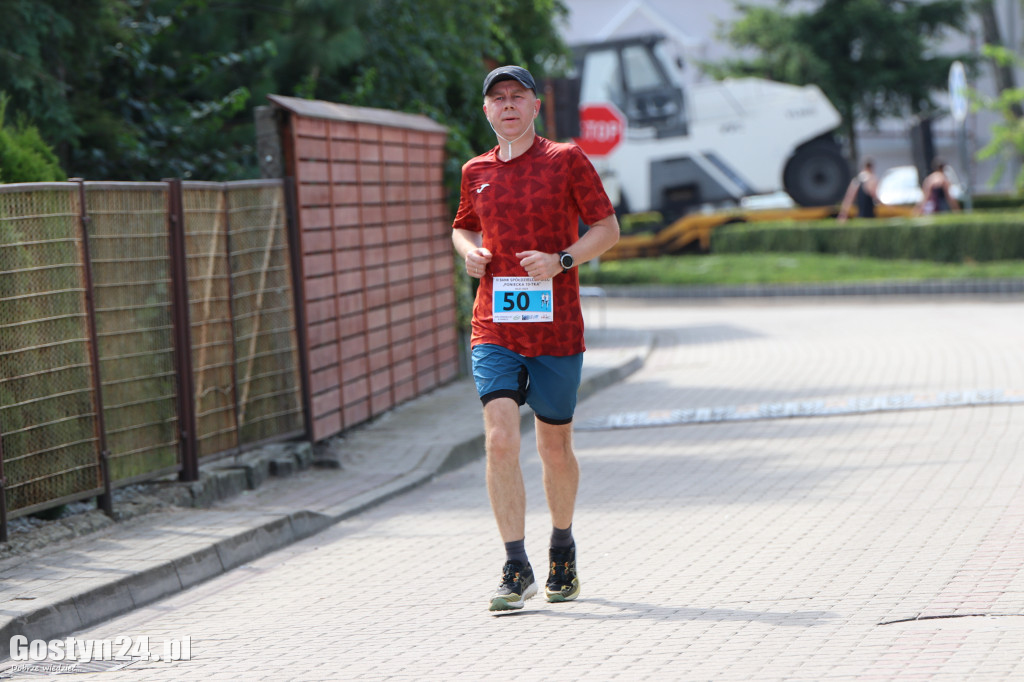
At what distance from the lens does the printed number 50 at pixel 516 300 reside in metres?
5.39

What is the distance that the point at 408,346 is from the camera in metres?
11.3

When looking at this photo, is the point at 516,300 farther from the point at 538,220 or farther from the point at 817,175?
the point at 817,175

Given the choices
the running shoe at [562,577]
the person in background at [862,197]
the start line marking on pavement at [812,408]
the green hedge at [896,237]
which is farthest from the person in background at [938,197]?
the running shoe at [562,577]

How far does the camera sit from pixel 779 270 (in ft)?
76.8

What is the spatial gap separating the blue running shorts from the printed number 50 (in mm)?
170

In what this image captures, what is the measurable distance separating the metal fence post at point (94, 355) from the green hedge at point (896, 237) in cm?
1883

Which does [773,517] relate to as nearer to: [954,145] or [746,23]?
[746,23]

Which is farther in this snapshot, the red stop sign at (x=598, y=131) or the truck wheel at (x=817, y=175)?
the truck wheel at (x=817, y=175)

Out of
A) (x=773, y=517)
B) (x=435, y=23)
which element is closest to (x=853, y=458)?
(x=773, y=517)

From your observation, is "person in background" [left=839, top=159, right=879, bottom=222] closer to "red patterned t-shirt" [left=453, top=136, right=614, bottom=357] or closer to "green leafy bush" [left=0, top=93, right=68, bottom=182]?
"green leafy bush" [left=0, top=93, right=68, bottom=182]

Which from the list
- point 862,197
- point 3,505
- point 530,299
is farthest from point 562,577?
point 862,197

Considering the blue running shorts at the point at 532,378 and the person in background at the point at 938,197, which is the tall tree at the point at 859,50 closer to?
the person in background at the point at 938,197

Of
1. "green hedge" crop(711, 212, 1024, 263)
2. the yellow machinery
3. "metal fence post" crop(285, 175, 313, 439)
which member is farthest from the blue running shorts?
the yellow machinery

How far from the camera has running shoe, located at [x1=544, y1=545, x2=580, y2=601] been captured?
5.51 m
